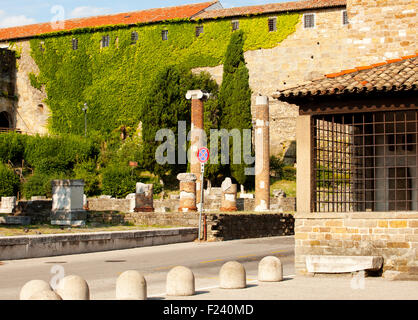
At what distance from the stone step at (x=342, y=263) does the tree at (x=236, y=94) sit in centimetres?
3373

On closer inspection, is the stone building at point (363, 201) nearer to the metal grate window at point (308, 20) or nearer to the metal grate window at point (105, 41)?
the metal grate window at point (308, 20)

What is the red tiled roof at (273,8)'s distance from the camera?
2031 inches

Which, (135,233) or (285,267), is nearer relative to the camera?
(285,267)

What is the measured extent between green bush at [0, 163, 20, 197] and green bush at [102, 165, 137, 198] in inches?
215

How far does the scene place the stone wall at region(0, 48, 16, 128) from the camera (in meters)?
60.2

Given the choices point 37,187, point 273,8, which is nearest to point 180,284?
point 37,187

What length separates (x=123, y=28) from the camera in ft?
187

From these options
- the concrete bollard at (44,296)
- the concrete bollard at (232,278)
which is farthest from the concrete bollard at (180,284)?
the concrete bollard at (44,296)

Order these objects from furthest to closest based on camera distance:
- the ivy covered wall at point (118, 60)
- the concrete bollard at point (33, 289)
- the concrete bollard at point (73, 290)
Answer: the ivy covered wall at point (118, 60) < the concrete bollard at point (73, 290) < the concrete bollard at point (33, 289)

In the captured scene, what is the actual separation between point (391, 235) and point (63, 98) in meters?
48.8

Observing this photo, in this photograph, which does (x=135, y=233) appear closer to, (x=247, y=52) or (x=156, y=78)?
(x=156, y=78)

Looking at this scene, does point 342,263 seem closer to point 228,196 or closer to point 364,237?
point 364,237

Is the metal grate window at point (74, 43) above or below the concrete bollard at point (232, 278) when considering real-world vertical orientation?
above

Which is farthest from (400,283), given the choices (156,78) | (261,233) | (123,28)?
(123,28)
